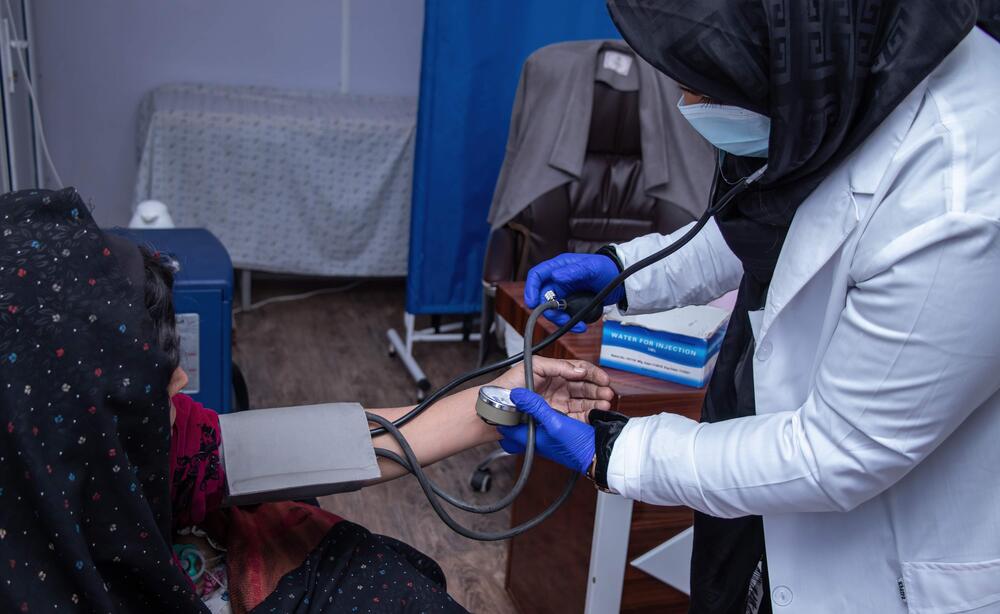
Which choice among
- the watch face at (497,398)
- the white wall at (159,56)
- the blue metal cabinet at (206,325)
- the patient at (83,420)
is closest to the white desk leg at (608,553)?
the watch face at (497,398)

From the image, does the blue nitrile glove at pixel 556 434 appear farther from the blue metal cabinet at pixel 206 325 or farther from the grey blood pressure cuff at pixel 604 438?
the blue metal cabinet at pixel 206 325

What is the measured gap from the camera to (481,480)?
2.40 m

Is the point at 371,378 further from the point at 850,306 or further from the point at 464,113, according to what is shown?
the point at 850,306

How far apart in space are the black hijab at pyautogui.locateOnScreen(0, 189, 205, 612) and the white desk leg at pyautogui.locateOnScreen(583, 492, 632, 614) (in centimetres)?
83

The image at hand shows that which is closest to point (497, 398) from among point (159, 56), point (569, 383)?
point (569, 383)

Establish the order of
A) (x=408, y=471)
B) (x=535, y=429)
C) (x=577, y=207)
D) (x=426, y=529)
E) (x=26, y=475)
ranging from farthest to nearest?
1. (x=577, y=207)
2. (x=426, y=529)
3. (x=408, y=471)
4. (x=535, y=429)
5. (x=26, y=475)

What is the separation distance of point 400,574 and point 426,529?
1.16 m

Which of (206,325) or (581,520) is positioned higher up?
(206,325)

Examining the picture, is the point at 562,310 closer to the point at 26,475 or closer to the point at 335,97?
the point at 26,475

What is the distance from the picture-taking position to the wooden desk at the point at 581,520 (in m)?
1.42

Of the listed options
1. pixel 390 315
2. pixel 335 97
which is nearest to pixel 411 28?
pixel 335 97

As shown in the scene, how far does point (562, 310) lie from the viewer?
1.32 m

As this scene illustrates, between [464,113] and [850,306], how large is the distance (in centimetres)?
208

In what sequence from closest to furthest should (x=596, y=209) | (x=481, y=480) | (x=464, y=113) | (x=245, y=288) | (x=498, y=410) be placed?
(x=498, y=410)
(x=481, y=480)
(x=596, y=209)
(x=464, y=113)
(x=245, y=288)
